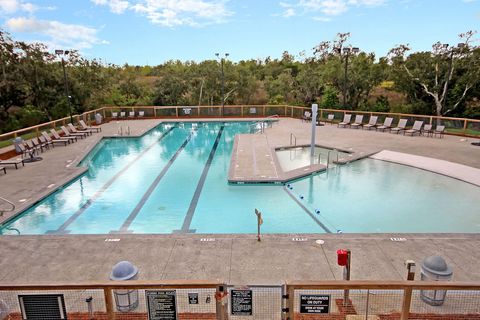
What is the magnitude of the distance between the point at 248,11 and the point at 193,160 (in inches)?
826

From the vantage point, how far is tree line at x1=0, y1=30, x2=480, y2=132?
24172mm

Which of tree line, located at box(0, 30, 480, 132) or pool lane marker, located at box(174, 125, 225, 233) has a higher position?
tree line, located at box(0, 30, 480, 132)

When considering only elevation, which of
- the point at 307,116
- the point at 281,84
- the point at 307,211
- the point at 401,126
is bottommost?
the point at 307,211

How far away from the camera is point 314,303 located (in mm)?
3160

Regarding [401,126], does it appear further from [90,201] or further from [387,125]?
[90,201]

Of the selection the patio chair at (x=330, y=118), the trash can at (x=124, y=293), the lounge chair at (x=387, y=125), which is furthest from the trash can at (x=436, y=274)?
the patio chair at (x=330, y=118)

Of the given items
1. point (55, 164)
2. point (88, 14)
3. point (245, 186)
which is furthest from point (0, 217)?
point (88, 14)

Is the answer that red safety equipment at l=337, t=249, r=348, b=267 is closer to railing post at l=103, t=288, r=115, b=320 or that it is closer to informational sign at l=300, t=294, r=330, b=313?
informational sign at l=300, t=294, r=330, b=313

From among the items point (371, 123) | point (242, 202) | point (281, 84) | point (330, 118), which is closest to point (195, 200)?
point (242, 202)


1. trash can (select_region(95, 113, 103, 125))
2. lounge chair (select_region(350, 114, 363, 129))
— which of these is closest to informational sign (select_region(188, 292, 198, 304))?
lounge chair (select_region(350, 114, 363, 129))

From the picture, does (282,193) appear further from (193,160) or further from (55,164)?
(55,164)

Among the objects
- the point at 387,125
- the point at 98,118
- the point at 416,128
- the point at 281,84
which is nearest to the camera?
the point at 416,128

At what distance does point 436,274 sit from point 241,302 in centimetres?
250

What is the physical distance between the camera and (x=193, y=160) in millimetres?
14000
